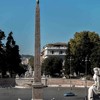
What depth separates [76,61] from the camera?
11375 cm

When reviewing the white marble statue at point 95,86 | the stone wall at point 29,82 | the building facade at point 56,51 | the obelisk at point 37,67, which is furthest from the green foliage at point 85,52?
the white marble statue at point 95,86

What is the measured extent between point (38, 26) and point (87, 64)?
274 feet

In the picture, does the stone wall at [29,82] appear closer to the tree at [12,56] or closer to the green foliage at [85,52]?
the tree at [12,56]

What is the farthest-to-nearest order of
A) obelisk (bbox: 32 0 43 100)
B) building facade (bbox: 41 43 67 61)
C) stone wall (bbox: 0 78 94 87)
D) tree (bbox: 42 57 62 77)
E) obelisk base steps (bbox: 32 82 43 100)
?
building facade (bbox: 41 43 67 61), tree (bbox: 42 57 62 77), stone wall (bbox: 0 78 94 87), obelisk (bbox: 32 0 43 100), obelisk base steps (bbox: 32 82 43 100)

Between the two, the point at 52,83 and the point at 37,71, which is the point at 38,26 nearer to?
the point at 37,71

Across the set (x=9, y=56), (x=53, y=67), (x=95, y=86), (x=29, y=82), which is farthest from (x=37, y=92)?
(x=53, y=67)

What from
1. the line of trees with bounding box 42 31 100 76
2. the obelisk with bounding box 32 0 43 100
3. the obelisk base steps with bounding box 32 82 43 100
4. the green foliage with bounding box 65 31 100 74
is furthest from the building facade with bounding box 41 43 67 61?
the obelisk base steps with bounding box 32 82 43 100

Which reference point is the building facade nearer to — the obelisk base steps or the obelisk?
the obelisk

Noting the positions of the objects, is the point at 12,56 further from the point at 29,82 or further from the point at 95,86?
the point at 95,86

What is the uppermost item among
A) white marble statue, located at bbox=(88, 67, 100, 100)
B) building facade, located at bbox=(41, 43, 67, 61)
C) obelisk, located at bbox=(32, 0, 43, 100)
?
building facade, located at bbox=(41, 43, 67, 61)

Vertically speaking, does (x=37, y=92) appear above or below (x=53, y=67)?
below

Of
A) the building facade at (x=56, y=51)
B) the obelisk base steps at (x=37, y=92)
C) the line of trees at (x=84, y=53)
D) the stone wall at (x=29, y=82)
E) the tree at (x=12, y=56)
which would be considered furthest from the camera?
the building facade at (x=56, y=51)

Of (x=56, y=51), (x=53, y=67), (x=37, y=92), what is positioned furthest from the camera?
(x=56, y=51)

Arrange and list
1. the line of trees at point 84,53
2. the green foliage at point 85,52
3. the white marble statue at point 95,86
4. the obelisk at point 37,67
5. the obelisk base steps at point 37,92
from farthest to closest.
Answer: the line of trees at point 84,53 → the green foliage at point 85,52 → the obelisk at point 37,67 → the obelisk base steps at point 37,92 → the white marble statue at point 95,86
